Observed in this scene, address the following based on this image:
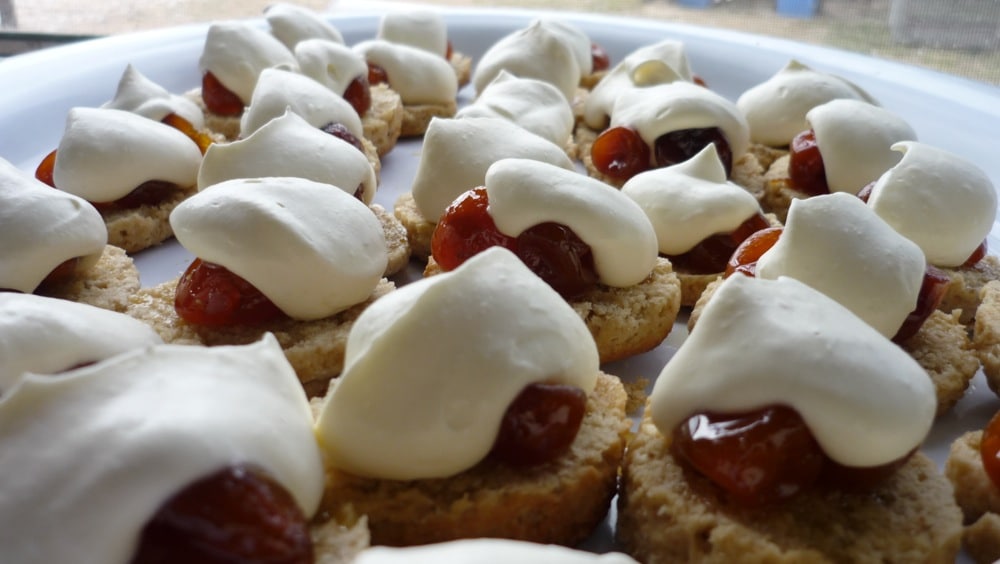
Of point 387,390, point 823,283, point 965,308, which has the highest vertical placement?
point 387,390

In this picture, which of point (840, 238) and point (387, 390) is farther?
point (840, 238)

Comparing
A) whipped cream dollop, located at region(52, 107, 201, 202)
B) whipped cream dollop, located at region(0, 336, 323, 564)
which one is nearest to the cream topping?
whipped cream dollop, located at region(52, 107, 201, 202)

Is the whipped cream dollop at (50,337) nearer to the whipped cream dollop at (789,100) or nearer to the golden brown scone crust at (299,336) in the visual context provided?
the golden brown scone crust at (299,336)

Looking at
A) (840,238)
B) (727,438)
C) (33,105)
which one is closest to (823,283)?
(840,238)

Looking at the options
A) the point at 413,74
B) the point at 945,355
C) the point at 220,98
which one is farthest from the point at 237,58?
the point at 945,355

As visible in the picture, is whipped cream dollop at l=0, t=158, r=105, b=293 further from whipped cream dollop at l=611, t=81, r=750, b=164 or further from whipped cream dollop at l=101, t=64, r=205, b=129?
whipped cream dollop at l=611, t=81, r=750, b=164

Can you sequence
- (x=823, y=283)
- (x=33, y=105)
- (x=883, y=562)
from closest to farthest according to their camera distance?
(x=883, y=562) < (x=823, y=283) < (x=33, y=105)

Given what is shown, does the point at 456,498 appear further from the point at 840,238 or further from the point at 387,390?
the point at 840,238
